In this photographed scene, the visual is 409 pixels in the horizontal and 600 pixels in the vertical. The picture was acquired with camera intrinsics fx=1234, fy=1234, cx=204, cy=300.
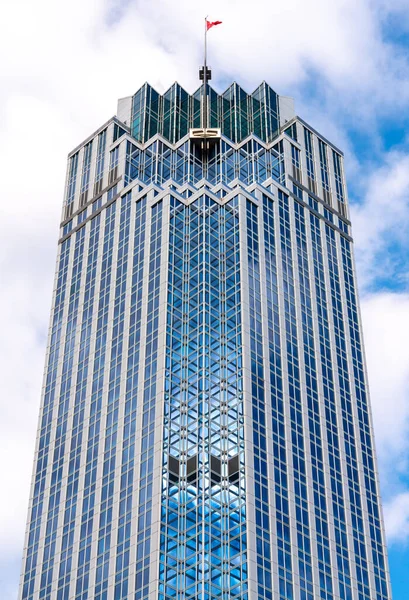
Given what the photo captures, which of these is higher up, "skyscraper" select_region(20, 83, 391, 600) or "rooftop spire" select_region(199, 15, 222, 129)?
"rooftop spire" select_region(199, 15, 222, 129)

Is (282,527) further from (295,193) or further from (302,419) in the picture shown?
(295,193)

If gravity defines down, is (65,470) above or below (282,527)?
above

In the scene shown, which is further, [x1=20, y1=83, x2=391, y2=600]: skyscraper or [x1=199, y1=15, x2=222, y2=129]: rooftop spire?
[x1=199, y1=15, x2=222, y2=129]: rooftop spire

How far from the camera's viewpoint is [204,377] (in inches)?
5812

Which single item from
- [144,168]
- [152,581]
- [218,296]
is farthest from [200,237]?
[152,581]

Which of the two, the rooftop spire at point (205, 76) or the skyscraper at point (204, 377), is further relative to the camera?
the rooftop spire at point (205, 76)

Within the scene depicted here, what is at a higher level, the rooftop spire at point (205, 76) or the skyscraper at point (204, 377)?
the rooftop spire at point (205, 76)

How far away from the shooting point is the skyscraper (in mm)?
137250

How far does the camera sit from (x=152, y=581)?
429 ft

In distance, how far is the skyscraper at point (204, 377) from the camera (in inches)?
5404

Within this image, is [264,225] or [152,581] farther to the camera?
[264,225]

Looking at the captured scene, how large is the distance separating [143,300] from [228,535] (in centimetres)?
3778

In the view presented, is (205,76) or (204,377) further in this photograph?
(205,76)

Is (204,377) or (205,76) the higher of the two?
(205,76)
